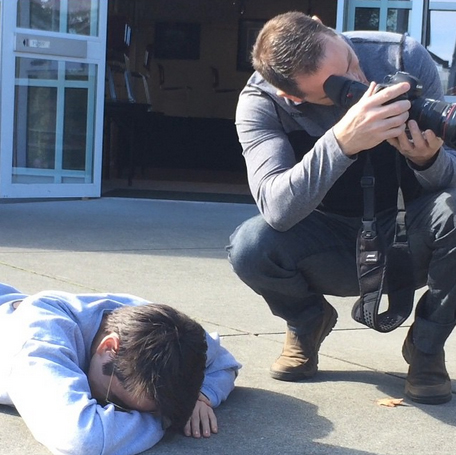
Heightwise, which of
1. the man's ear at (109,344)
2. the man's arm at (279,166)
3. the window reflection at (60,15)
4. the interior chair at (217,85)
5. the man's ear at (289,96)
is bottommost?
the man's ear at (109,344)

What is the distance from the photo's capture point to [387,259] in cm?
270

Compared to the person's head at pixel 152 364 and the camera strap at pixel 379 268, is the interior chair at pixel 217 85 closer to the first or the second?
the camera strap at pixel 379 268

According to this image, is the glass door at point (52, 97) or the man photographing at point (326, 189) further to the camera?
the glass door at point (52, 97)

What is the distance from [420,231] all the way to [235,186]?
766 cm

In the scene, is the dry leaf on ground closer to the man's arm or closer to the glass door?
the man's arm

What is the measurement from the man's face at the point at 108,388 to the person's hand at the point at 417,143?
0.96 meters

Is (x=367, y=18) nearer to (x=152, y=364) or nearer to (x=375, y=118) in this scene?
(x=375, y=118)

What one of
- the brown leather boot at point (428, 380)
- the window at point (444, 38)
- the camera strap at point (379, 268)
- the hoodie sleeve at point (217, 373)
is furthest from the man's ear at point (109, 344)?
the window at point (444, 38)

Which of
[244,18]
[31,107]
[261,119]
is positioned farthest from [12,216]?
[244,18]

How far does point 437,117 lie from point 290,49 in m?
0.48

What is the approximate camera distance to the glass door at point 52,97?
7.62 meters

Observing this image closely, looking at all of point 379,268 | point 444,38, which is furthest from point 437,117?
point 444,38

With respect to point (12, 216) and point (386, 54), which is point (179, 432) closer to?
point (386, 54)

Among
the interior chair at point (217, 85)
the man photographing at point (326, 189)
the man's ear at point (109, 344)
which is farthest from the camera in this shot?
the interior chair at point (217, 85)
